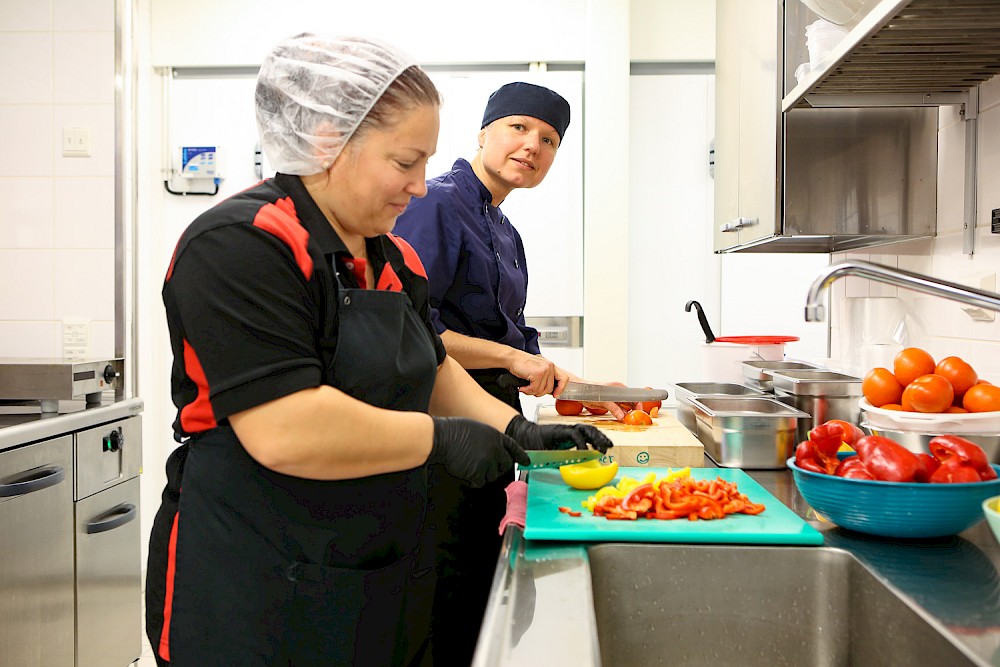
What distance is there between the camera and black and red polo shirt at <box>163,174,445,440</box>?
1.12 m

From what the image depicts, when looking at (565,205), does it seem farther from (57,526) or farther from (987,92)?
(57,526)

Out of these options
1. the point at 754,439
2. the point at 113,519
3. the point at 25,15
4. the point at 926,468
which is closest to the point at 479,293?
the point at 754,439

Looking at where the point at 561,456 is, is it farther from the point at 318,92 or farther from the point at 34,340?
the point at 34,340

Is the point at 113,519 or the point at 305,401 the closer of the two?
the point at 305,401

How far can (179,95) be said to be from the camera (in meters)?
3.98

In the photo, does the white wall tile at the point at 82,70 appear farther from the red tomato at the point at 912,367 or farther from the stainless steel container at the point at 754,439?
the red tomato at the point at 912,367

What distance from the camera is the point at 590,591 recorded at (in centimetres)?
104

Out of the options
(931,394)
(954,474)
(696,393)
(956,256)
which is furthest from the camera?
(696,393)

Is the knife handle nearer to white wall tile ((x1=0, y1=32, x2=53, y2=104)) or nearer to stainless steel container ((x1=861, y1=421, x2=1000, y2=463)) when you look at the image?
stainless steel container ((x1=861, y1=421, x2=1000, y2=463))

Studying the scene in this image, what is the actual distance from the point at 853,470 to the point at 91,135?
3137 millimetres

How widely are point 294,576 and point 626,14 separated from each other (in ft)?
10.5

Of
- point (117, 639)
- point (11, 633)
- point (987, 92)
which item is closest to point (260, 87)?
point (987, 92)

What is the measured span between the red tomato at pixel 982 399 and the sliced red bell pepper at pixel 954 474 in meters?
0.27

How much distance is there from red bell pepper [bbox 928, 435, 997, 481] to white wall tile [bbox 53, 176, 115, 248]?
309 centimetres
